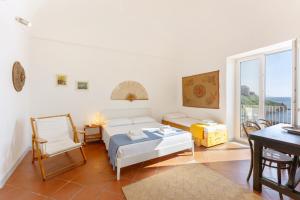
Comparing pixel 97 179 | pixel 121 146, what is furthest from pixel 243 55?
pixel 97 179

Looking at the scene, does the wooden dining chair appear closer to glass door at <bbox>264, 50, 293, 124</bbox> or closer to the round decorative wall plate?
the round decorative wall plate

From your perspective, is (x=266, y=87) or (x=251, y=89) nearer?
(x=266, y=87)

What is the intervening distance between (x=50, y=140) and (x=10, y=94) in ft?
3.39

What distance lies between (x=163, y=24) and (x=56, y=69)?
3064 mm

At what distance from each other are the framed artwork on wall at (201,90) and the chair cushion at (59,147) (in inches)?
142

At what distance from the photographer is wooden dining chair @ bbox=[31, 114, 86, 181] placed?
2.42 meters

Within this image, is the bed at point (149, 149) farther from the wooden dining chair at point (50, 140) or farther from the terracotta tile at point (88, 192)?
the wooden dining chair at point (50, 140)

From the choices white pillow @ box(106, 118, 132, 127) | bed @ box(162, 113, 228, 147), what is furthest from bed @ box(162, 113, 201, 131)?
white pillow @ box(106, 118, 132, 127)

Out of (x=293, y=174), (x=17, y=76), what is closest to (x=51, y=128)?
(x=17, y=76)

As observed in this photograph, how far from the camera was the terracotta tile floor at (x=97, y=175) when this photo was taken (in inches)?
76.4

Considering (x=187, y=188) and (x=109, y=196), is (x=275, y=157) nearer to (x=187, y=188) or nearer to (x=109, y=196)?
(x=187, y=188)

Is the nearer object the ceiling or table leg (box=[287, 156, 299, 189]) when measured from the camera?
table leg (box=[287, 156, 299, 189])

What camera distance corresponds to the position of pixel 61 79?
383 centimetres

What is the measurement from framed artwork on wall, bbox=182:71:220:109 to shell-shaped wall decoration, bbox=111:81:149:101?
4.80 feet
